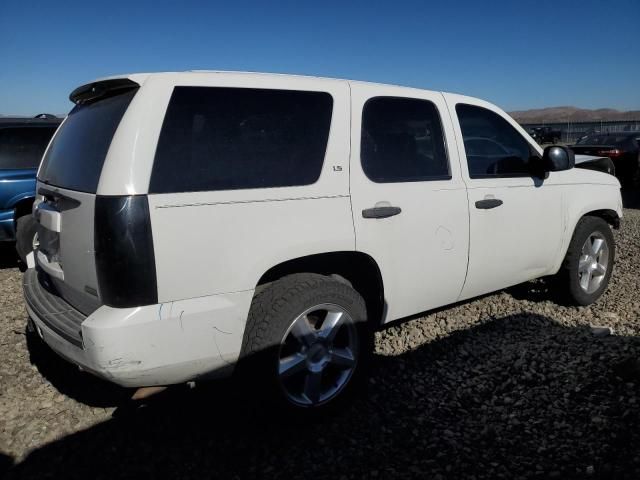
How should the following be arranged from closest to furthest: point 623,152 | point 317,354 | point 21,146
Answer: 1. point 317,354
2. point 21,146
3. point 623,152

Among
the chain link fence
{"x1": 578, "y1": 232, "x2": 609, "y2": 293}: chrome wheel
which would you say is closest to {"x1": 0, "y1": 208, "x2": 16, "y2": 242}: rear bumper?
{"x1": 578, "y1": 232, "x2": 609, "y2": 293}: chrome wheel

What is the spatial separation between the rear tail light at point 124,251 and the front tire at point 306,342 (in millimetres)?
585

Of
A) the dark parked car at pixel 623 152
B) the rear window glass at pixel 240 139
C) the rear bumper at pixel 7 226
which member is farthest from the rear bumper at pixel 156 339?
the dark parked car at pixel 623 152

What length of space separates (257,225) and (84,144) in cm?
105

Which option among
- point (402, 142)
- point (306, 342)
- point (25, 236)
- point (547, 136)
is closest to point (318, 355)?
point (306, 342)

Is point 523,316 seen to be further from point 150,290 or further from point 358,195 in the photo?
point 150,290

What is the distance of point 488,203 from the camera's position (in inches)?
131

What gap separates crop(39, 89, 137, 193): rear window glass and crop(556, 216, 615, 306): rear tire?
3.69 meters

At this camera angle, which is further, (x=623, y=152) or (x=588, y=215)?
(x=623, y=152)

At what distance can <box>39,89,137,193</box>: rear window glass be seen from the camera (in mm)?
2268

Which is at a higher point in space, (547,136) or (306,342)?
(547,136)

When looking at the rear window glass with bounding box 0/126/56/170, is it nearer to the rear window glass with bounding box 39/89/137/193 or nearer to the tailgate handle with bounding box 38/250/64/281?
the rear window glass with bounding box 39/89/137/193

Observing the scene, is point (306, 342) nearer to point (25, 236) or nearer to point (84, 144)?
point (84, 144)

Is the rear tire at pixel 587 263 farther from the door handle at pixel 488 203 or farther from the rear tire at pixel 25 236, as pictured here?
the rear tire at pixel 25 236
